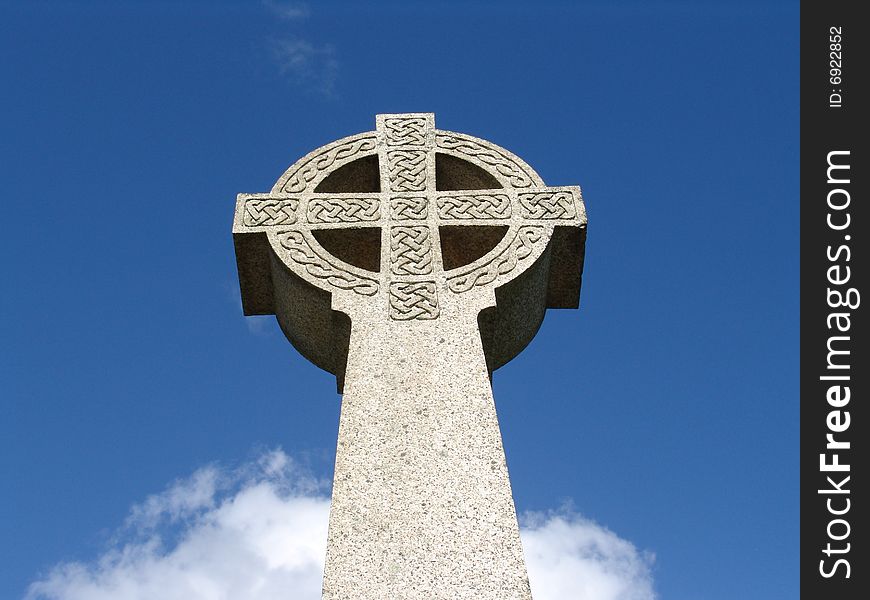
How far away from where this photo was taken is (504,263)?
511cm

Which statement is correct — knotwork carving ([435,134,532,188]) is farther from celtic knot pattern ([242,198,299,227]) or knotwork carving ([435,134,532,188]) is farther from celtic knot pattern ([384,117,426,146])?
celtic knot pattern ([242,198,299,227])

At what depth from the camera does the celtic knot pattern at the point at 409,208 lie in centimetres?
547

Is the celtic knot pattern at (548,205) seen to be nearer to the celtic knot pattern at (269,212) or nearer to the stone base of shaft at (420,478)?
the stone base of shaft at (420,478)

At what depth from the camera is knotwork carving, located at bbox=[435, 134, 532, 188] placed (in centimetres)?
573

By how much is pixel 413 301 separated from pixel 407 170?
1228 millimetres

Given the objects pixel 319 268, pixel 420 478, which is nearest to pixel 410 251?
pixel 319 268

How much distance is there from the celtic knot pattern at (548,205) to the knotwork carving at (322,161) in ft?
3.64

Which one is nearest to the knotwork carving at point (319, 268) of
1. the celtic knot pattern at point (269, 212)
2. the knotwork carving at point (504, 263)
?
the celtic knot pattern at point (269, 212)

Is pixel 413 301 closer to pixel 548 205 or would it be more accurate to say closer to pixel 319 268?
pixel 319 268

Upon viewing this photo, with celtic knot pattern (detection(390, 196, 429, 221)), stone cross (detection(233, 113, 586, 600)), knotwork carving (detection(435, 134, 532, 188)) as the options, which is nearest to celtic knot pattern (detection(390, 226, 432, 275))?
stone cross (detection(233, 113, 586, 600))

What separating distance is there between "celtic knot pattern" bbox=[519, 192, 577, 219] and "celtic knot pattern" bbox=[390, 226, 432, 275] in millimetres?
634

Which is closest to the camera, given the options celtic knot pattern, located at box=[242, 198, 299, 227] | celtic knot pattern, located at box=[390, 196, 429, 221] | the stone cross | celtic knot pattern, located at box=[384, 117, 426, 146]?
the stone cross
